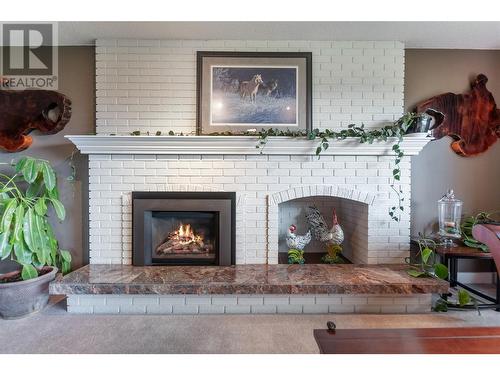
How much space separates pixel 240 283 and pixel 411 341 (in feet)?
3.94

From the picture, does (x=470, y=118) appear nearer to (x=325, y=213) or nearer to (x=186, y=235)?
(x=325, y=213)

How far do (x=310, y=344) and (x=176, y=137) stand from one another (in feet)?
5.83

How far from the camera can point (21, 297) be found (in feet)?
6.72

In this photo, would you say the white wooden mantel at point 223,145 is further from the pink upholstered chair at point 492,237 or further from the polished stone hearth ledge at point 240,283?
the pink upholstered chair at point 492,237

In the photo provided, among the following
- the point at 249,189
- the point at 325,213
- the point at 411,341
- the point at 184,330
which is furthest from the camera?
the point at 325,213

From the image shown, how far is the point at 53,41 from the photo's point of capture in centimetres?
248

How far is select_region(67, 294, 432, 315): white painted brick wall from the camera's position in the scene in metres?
2.13

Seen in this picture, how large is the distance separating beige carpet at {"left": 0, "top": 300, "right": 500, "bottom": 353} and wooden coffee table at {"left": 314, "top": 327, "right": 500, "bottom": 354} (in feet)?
2.51

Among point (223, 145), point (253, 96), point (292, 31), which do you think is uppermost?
point (292, 31)

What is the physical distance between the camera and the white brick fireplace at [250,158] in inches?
95.8

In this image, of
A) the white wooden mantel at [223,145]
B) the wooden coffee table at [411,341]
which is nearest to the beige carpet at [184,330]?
the wooden coffee table at [411,341]

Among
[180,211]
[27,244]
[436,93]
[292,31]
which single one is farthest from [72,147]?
[436,93]

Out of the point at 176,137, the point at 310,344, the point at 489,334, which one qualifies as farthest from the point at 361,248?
the point at 176,137

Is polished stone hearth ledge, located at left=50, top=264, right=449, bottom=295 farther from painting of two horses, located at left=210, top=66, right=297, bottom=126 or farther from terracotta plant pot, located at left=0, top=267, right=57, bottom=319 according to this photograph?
painting of two horses, located at left=210, top=66, right=297, bottom=126
